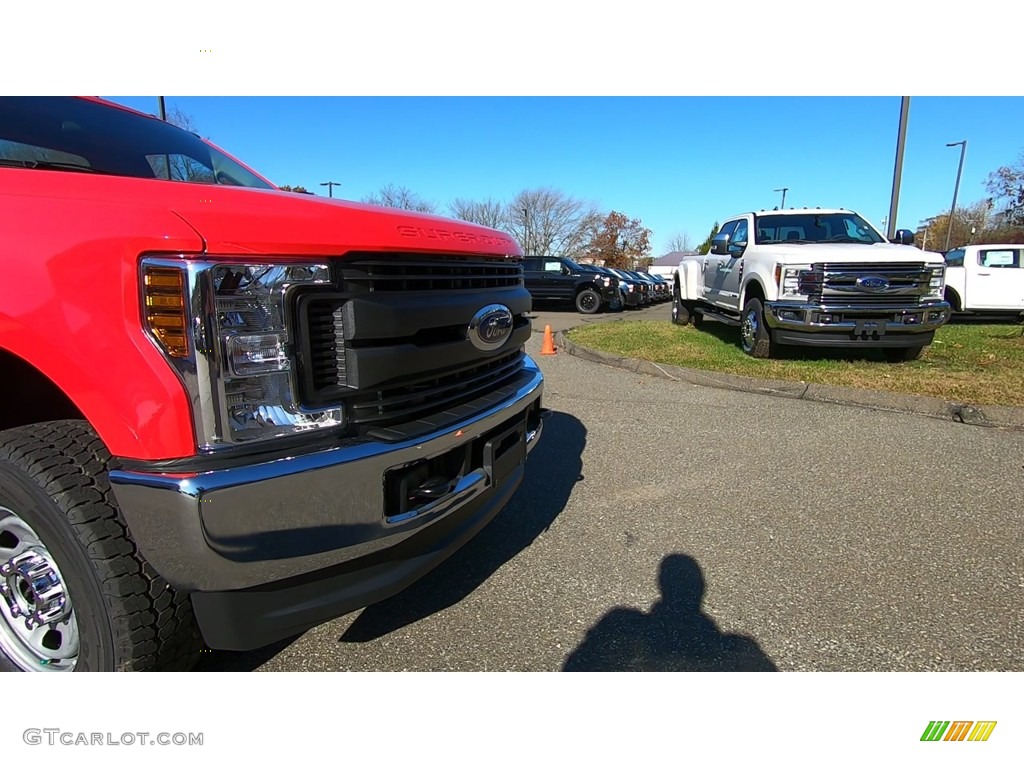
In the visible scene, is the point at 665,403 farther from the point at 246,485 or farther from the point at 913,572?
the point at 246,485

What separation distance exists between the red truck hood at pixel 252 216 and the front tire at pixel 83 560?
67 cm

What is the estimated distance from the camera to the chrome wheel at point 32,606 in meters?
1.66

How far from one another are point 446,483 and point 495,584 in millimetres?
897

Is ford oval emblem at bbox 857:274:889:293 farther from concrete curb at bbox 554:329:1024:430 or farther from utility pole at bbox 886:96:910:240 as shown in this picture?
utility pole at bbox 886:96:910:240

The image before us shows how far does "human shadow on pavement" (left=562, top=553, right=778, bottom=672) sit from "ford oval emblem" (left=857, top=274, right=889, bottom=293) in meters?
5.55

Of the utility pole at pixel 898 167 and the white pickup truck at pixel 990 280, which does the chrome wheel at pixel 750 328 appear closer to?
the utility pole at pixel 898 167

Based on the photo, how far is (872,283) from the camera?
6410 mm

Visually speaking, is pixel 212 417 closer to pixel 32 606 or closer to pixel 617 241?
pixel 32 606

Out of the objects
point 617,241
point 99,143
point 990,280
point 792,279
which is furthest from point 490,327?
point 617,241

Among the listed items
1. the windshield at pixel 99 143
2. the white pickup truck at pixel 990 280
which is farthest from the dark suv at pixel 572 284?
the windshield at pixel 99 143

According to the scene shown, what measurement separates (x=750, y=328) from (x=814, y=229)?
75.6 inches

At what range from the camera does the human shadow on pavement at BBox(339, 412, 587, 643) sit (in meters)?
2.23

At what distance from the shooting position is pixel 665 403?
5.55 meters

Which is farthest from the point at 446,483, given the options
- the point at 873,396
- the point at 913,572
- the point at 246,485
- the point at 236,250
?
the point at 873,396
